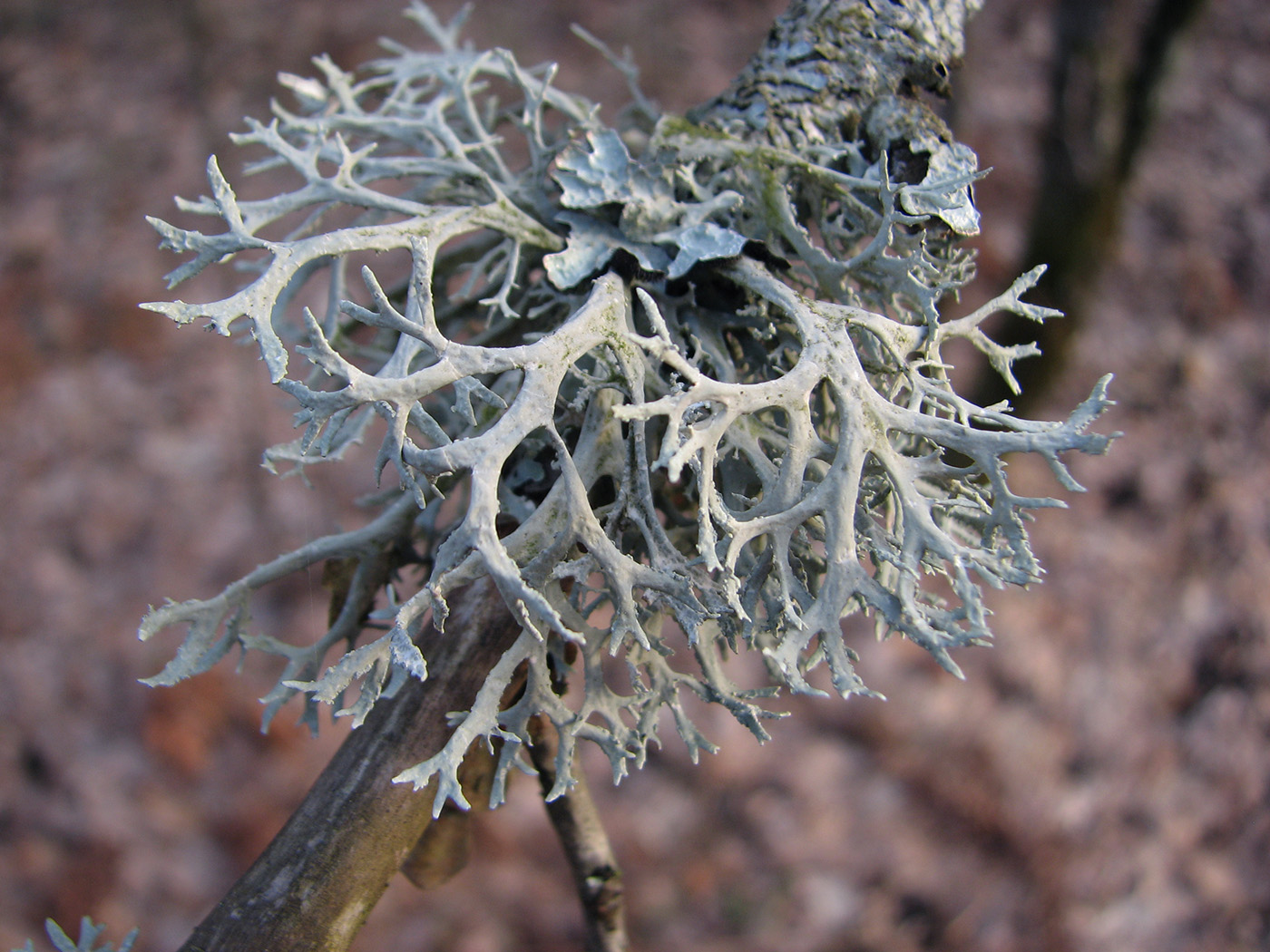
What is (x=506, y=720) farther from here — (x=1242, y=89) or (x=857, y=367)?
(x=1242, y=89)

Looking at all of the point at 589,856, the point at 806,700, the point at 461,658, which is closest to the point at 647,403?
the point at 461,658

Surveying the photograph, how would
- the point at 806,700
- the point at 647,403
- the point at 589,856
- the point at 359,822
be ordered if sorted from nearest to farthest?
the point at 647,403 → the point at 359,822 → the point at 589,856 → the point at 806,700

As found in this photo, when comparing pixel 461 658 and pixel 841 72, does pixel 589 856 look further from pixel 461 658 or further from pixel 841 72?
pixel 841 72

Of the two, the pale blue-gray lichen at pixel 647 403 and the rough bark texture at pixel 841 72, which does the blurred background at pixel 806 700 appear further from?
the pale blue-gray lichen at pixel 647 403

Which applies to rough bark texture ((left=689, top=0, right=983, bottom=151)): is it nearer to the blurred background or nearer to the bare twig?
the bare twig

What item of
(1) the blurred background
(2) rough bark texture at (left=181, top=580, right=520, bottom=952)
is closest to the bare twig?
(2) rough bark texture at (left=181, top=580, right=520, bottom=952)

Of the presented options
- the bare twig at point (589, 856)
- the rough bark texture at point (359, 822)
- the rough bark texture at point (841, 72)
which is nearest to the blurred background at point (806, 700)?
the bare twig at point (589, 856)
